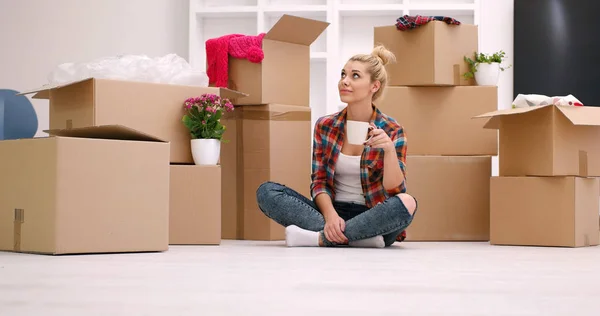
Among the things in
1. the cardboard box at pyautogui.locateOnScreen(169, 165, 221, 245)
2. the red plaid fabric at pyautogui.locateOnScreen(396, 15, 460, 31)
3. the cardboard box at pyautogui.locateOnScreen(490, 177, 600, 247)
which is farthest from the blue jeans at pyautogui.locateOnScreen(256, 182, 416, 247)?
the red plaid fabric at pyautogui.locateOnScreen(396, 15, 460, 31)

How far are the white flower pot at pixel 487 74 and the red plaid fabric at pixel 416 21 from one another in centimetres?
20

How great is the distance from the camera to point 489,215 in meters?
3.25

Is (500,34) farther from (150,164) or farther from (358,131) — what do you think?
(150,164)

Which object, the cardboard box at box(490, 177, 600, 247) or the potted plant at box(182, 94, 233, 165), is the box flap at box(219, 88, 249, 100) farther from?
the cardboard box at box(490, 177, 600, 247)

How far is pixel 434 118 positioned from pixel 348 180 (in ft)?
2.10

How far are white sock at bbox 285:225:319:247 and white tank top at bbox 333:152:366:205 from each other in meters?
0.19

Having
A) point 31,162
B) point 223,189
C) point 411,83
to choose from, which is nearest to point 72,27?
point 223,189

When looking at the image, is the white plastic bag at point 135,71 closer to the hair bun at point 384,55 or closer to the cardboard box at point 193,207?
the cardboard box at point 193,207

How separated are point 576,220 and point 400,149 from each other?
0.65 meters

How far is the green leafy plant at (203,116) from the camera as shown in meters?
2.90

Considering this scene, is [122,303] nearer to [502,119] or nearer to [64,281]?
[64,281]

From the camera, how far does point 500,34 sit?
436 cm

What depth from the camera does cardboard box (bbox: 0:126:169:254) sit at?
2.29 meters

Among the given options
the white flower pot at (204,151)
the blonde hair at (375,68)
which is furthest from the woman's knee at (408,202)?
the white flower pot at (204,151)
